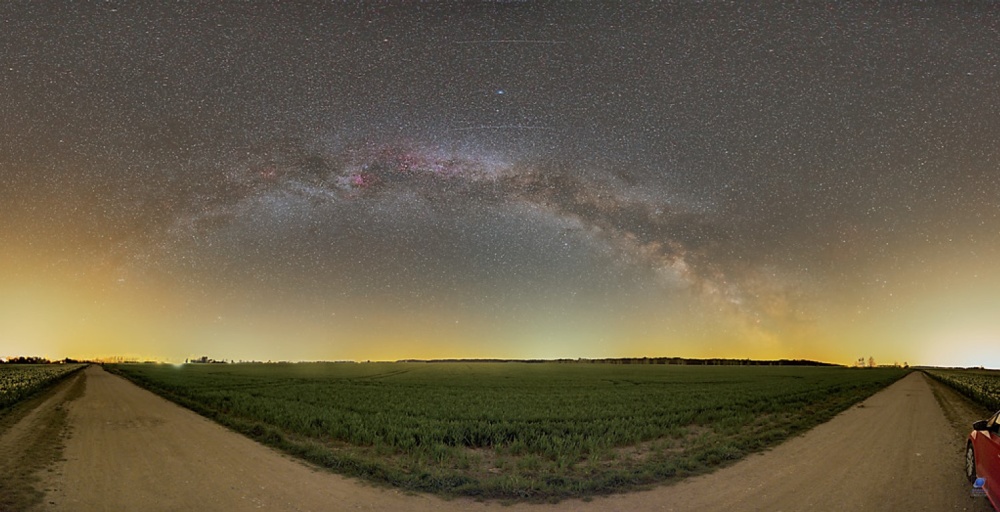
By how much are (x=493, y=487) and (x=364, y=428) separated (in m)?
8.98

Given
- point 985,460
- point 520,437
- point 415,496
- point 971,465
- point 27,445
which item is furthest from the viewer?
point 520,437

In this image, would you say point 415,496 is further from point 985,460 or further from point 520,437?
point 985,460

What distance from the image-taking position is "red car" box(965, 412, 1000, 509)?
9.16 m

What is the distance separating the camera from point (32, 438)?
17.7 metres

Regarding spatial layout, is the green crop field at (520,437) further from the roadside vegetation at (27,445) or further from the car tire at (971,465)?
the roadside vegetation at (27,445)

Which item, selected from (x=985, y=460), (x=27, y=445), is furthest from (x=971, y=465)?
(x=27, y=445)

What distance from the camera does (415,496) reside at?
1070 cm

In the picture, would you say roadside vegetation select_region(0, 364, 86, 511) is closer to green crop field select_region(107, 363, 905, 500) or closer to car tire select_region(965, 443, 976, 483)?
green crop field select_region(107, 363, 905, 500)

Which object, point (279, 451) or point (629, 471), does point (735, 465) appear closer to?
point (629, 471)

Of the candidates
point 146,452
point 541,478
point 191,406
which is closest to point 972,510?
point 541,478

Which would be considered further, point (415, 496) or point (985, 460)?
point (415, 496)

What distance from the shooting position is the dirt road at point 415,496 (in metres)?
9.99

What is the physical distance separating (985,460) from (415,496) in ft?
34.2

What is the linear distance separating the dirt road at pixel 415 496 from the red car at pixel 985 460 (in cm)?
39
